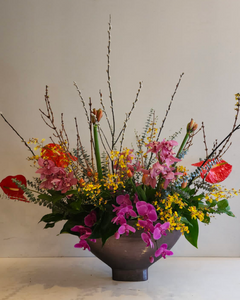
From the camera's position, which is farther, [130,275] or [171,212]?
[130,275]

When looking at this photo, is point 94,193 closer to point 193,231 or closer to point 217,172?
point 193,231

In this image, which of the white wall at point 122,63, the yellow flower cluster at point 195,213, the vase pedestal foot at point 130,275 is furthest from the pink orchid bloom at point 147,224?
the white wall at point 122,63

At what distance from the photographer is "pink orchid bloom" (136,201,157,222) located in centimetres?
67

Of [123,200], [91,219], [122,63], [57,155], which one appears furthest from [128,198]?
[122,63]

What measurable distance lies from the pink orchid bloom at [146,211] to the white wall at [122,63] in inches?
19.6

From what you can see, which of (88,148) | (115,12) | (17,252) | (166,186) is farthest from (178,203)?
(115,12)

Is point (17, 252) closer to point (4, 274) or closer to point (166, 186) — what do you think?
point (4, 274)

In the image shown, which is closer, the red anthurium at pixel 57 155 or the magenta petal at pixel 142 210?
the magenta petal at pixel 142 210

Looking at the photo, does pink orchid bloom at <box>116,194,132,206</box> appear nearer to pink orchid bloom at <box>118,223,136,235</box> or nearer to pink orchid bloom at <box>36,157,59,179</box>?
pink orchid bloom at <box>118,223,136,235</box>

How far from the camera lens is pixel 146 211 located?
26.4 inches

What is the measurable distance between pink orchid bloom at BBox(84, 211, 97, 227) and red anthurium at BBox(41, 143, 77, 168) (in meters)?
0.15

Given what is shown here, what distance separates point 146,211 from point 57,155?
0.97ft

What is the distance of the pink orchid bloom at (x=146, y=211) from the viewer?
67 cm

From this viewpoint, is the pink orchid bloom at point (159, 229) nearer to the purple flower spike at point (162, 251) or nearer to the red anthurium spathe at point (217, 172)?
the purple flower spike at point (162, 251)
